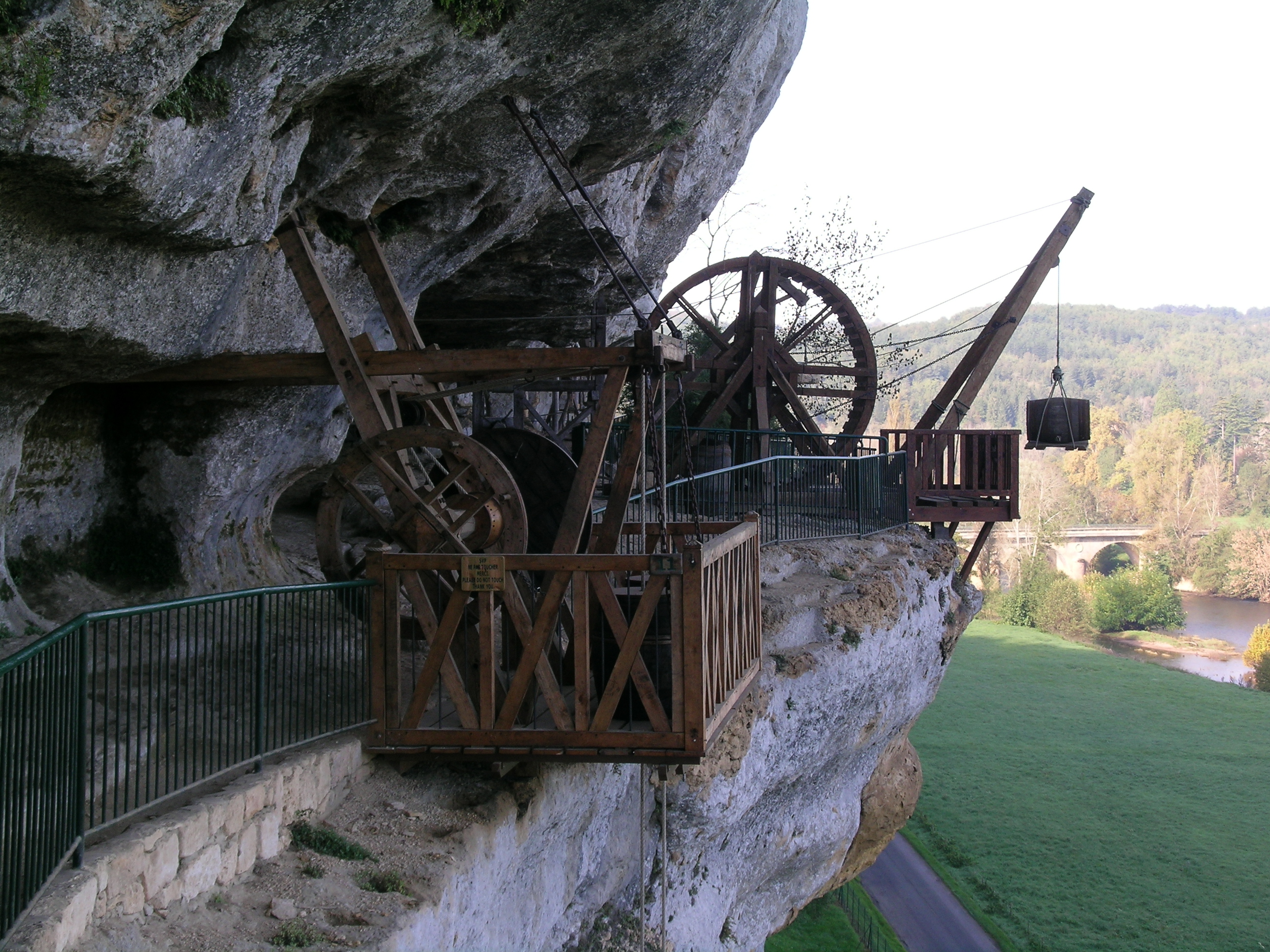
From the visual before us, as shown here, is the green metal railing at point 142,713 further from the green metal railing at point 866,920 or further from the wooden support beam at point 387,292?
the green metal railing at point 866,920

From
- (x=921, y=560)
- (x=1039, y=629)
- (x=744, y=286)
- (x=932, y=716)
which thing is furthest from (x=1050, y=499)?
(x=921, y=560)

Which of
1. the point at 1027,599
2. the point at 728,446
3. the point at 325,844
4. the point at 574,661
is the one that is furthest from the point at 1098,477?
A: the point at 325,844

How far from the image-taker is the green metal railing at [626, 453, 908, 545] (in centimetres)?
1086

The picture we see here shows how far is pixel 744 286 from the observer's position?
18016 millimetres

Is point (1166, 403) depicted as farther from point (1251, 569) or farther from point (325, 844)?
point (325, 844)

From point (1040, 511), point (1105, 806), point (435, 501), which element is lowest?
point (1105, 806)

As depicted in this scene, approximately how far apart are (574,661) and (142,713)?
2.40 m

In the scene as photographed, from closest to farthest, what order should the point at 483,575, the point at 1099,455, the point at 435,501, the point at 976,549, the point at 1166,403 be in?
the point at 483,575, the point at 435,501, the point at 976,549, the point at 1099,455, the point at 1166,403

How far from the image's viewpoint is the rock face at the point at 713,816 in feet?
14.2

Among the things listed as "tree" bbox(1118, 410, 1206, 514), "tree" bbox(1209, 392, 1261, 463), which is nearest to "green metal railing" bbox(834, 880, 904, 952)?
"tree" bbox(1118, 410, 1206, 514)

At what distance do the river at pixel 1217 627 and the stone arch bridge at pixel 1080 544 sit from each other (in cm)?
524

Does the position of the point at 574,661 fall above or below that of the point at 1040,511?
above

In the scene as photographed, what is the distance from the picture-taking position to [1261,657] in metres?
39.1

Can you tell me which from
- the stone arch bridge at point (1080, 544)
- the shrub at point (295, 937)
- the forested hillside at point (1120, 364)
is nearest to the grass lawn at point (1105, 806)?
the shrub at point (295, 937)
